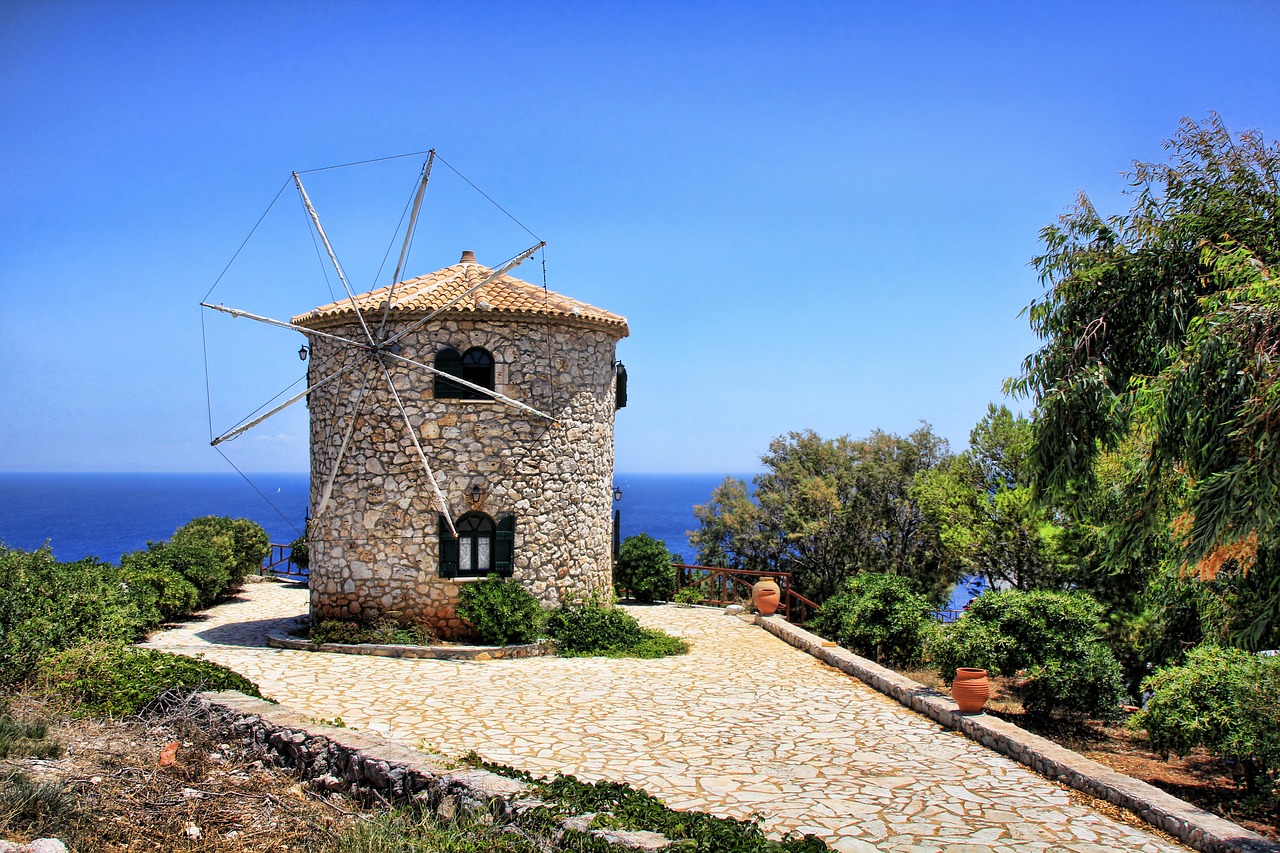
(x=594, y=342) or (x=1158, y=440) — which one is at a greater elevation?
(x=594, y=342)

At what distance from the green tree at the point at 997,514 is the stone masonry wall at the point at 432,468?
351 inches

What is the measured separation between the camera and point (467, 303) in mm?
14961

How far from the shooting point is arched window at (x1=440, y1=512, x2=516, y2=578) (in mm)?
15055

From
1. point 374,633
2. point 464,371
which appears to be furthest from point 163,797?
point 464,371

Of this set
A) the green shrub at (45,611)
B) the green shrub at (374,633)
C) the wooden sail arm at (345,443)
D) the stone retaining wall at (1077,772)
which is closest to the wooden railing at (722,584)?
the stone retaining wall at (1077,772)

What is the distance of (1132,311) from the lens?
9281mm

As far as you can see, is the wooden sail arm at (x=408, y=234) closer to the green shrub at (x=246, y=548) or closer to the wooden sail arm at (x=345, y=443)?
the wooden sail arm at (x=345, y=443)

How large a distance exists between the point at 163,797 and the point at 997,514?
16.4m

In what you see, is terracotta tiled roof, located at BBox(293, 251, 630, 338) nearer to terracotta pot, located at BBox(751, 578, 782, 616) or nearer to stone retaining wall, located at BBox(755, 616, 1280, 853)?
terracotta pot, located at BBox(751, 578, 782, 616)

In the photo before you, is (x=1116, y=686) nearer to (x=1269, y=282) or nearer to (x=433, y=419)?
(x=1269, y=282)

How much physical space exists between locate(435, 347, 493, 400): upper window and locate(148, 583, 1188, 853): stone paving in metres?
4.49

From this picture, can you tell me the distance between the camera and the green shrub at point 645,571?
20438mm

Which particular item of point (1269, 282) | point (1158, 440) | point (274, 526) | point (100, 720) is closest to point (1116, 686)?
point (1158, 440)

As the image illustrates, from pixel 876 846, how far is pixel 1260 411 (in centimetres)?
441
